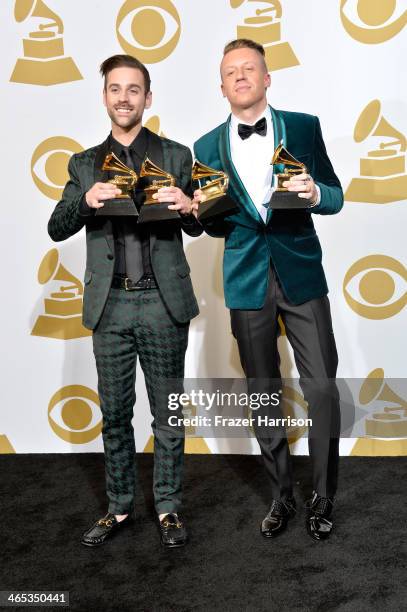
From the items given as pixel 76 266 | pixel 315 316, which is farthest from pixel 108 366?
pixel 76 266

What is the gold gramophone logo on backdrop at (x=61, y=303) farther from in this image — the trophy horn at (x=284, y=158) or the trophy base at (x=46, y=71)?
the trophy horn at (x=284, y=158)

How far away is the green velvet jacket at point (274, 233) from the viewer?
2.84m

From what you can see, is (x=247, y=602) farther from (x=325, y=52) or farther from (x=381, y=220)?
(x=325, y=52)

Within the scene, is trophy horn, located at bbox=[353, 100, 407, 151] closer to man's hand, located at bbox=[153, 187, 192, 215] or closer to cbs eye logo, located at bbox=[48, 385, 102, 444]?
man's hand, located at bbox=[153, 187, 192, 215]

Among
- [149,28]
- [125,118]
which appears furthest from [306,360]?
[149,28]

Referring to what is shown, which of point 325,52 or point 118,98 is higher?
point 325,52

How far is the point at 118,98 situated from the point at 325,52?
4.68 ft

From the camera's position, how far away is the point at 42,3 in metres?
3.91

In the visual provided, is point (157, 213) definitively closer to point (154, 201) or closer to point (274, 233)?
point (154, 201)

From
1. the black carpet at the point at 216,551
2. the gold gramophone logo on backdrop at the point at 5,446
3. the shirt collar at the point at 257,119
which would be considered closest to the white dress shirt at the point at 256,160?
the shirt collar at the point at 257,119

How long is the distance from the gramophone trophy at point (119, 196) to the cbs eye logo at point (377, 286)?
5.07 ft

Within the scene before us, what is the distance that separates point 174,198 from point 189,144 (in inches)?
51.0

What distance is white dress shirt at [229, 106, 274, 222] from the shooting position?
287 cm

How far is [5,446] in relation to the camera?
421 centimetres
